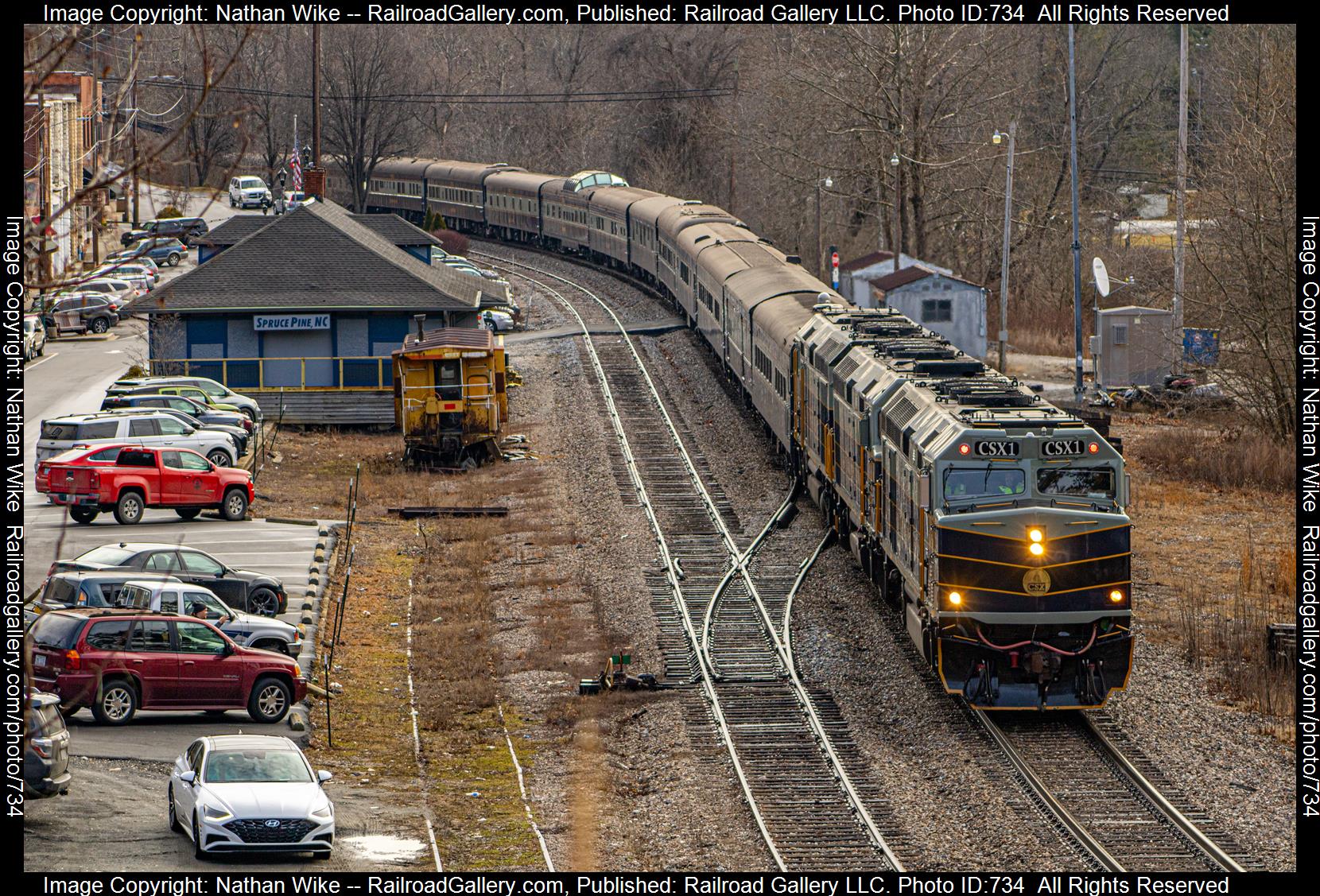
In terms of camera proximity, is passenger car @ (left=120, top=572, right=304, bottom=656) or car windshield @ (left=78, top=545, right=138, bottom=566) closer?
passenger car @ (left=120, top=572, right=304, bottom=656)

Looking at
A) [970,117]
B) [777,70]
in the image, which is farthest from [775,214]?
[970,117]

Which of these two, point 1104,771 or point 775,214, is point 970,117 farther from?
point 1104,771

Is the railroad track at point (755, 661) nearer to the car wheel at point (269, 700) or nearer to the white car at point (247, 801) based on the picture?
the white car at point (247, 801)

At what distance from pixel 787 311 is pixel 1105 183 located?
5477 centimetres

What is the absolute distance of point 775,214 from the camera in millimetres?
84938

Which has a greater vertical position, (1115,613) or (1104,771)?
(1115,613)

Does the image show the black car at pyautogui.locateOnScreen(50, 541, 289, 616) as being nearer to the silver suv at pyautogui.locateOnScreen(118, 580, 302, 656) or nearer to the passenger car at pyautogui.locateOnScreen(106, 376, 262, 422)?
the silver suv at pyautogui.locateOnScreen(118, 580, 302, 656)

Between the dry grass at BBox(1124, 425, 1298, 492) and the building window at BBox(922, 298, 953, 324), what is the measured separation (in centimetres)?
858

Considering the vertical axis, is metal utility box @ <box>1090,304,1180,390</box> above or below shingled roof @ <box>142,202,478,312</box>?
below

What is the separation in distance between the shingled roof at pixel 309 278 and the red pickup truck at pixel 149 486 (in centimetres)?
1073

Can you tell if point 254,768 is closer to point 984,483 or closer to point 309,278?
point 984,483

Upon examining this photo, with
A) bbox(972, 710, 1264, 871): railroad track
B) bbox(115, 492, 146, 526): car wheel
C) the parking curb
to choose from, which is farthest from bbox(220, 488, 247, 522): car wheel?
bbox(972, 710, 1264, 871): railroad track

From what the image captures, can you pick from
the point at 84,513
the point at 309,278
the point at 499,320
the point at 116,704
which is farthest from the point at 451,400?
the point at 499,320

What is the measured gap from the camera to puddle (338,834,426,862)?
1561 cm
